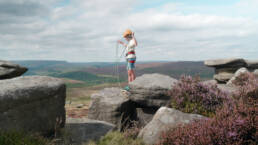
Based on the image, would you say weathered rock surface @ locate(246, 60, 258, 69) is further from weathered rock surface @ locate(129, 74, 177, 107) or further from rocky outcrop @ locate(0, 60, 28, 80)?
rocky outcrop @ locate(0, 60, 28, 80)

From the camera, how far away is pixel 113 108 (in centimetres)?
1233

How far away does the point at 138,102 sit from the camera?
468 inches

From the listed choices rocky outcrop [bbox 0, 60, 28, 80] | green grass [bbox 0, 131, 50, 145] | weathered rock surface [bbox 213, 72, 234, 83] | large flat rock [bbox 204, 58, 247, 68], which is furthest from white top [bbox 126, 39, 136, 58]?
large flat rock [bbox 204, 58, 247, 68]

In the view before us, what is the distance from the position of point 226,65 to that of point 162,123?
21.9 m

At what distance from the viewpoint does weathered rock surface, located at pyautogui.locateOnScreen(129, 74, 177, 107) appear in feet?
36.7

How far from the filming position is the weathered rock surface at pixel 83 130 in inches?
363

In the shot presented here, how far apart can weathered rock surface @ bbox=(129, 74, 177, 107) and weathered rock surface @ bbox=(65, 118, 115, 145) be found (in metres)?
1.91

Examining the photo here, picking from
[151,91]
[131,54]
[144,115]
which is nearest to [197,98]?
[151,91]

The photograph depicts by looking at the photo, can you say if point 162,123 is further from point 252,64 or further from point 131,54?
point 252,64

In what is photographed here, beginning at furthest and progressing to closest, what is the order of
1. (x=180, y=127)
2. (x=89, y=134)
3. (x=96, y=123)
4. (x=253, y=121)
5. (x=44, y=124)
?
(x=96, y=123), (x=89, y=134), (x=44, y=124), (x=180, y=127), (x=253, y=121)

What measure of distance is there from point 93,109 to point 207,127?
7962 mm

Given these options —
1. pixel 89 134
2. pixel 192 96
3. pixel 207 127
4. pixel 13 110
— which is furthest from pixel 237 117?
pixel 13 110

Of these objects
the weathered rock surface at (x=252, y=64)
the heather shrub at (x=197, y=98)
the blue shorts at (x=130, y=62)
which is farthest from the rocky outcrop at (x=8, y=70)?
the weathered rock surface at (x=252, y=64)

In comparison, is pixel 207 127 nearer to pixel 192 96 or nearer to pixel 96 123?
pixel 192 96
